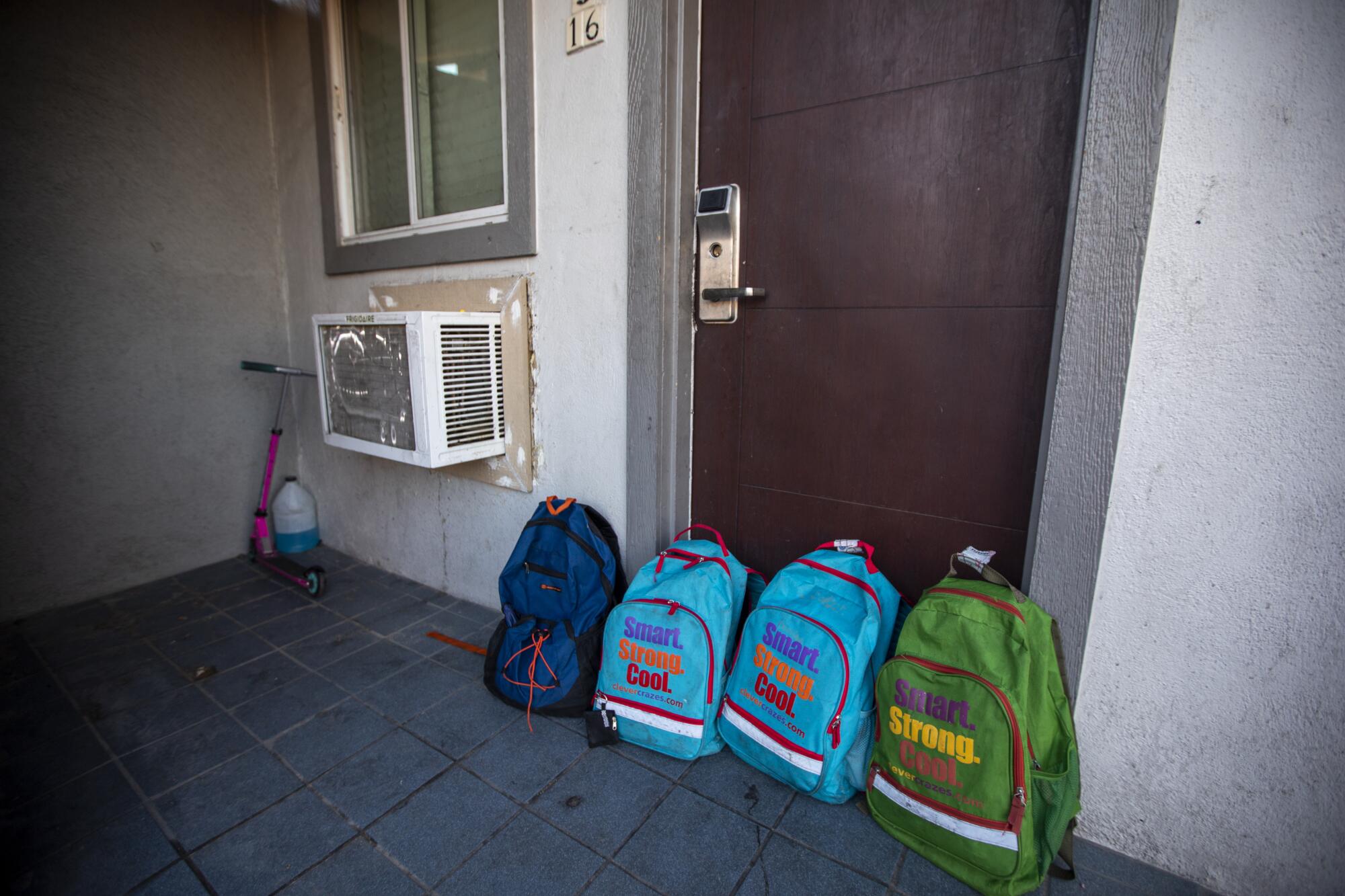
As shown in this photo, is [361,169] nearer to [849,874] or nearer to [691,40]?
[691,40]

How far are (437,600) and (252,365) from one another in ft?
5.35

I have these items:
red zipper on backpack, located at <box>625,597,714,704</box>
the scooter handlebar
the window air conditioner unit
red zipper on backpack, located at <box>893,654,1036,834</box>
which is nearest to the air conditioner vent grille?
the window air conditioner unit

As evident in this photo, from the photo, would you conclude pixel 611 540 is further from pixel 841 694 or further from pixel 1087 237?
pixel 1087 237

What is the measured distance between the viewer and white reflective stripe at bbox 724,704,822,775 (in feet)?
5.22

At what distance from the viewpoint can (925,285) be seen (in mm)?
1702

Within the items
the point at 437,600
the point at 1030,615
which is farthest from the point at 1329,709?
the point at 437,600

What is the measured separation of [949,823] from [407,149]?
3328 mm

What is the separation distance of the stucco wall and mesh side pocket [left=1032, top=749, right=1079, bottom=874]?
1494mm

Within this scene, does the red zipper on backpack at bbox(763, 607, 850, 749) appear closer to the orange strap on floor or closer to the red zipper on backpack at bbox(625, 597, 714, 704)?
the red zipper on backpack at bbox(625, 597, 714, 704)

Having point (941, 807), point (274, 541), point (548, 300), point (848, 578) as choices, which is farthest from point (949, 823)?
point (274, 541)

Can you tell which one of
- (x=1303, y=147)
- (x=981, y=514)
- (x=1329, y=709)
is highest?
(x=1303, y=147)

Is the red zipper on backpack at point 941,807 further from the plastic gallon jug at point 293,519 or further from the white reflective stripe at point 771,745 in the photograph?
the plastic gallon jug at point 293,519

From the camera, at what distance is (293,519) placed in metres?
3.50

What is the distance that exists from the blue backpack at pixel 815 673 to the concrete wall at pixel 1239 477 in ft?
1.82
